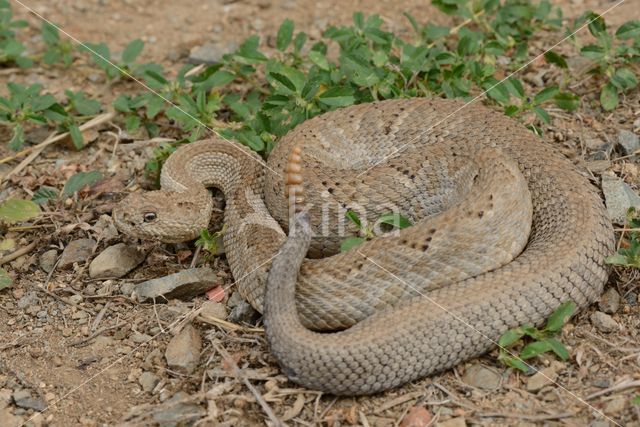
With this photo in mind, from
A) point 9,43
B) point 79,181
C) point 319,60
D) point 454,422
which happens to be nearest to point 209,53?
point 319,60

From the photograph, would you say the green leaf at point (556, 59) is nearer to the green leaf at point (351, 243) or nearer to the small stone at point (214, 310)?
the green leaf at point (351, 243)

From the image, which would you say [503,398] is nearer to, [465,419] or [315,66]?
[465,419]

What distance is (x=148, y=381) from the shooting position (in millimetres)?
4672

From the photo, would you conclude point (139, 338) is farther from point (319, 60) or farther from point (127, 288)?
point (319, 60)

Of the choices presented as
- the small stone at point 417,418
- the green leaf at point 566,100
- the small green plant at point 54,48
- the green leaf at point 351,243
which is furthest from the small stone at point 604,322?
the small green plant at point 54,48

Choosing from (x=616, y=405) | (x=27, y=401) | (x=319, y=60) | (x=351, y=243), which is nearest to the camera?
(x=616, y=405)

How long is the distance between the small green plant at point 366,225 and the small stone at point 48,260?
81.0 inches

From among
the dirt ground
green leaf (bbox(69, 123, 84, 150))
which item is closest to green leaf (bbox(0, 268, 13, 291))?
the dirt ground

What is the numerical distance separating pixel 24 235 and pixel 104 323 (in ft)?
3.90

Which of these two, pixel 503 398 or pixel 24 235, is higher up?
pixel 503 398

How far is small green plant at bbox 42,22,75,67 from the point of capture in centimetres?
740

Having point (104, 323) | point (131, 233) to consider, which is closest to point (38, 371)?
point (104, 323)

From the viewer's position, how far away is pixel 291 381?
446cm

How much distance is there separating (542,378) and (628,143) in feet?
7.42
